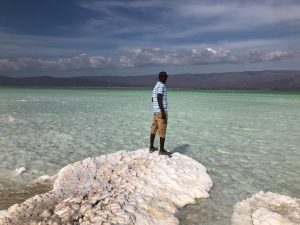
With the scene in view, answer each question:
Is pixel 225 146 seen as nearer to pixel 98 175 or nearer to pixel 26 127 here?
pixel 98 175

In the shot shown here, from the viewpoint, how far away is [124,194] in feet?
19.7

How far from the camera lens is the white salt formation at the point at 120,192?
208 inches

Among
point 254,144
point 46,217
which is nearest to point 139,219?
point 46,217

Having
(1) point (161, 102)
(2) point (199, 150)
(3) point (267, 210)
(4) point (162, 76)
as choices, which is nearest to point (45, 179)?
(1) point (161, 102)

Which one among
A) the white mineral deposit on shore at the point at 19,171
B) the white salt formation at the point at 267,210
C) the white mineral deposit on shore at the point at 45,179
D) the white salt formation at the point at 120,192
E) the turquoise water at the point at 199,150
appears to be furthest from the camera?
the white mineral deposit on shore at the point at 19,171

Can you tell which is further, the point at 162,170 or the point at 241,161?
the point at 241,161

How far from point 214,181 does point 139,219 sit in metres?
2.90

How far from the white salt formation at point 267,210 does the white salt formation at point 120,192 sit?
2.80 ft

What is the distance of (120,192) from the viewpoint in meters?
6.11

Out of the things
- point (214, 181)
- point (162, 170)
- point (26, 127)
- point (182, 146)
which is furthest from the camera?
point (26, 127)

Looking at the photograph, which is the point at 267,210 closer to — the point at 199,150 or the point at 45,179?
the point at 45,179

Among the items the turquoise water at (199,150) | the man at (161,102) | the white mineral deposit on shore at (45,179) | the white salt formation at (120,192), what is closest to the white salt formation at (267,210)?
the turquoise water at (199,150)

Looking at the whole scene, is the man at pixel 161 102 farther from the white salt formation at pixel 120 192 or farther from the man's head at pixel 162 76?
the white salt formation at pixel 120 192

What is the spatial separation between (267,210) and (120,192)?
2579 millimetres
